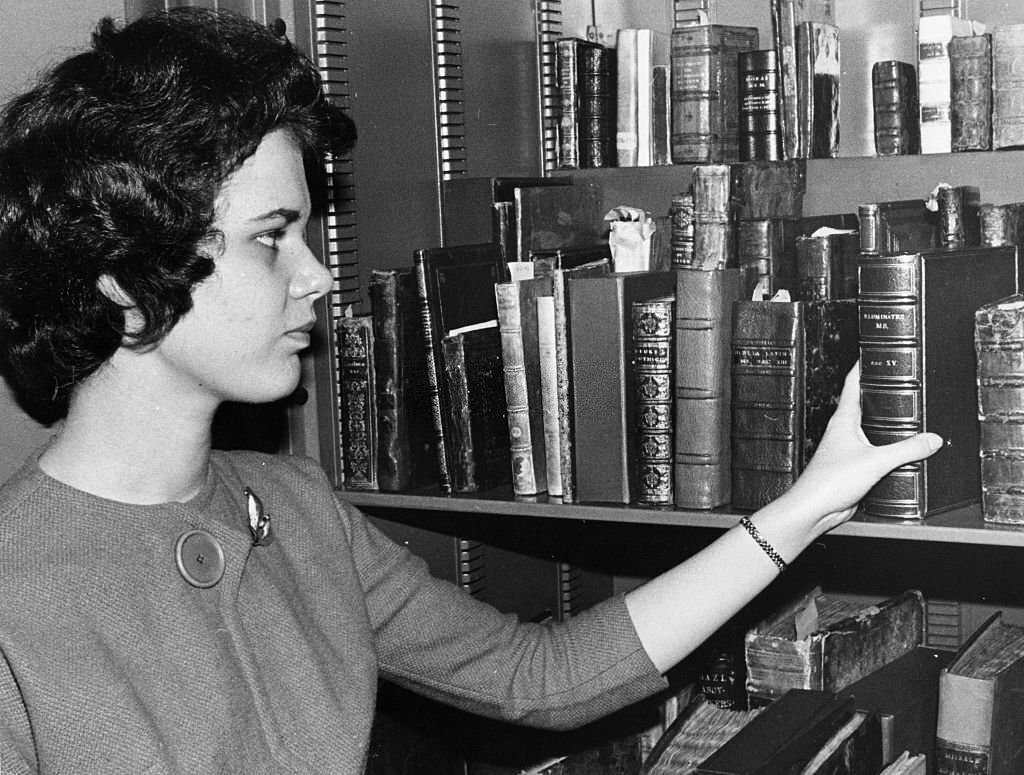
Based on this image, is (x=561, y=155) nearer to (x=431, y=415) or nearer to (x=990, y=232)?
(x=431, y=415)

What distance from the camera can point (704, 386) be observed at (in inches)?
68.3

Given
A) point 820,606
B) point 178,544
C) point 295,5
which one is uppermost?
point 295,5

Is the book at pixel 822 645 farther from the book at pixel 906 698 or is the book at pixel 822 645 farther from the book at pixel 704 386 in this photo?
the book at pixel 704 386

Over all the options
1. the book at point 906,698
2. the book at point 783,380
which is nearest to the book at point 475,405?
the book at point 783,380

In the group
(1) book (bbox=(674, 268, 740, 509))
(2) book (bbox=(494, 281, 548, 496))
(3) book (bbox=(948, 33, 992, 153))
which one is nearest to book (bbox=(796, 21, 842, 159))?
(3) book (bbox=(948, 33, 992, 153))

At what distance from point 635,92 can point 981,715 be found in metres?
1.08

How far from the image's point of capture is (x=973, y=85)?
6.15 ft

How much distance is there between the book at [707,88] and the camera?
204 centimetres

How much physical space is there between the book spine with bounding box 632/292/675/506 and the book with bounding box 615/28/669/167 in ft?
1.62

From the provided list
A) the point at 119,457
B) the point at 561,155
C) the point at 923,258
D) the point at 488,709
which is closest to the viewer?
the point at 119,457

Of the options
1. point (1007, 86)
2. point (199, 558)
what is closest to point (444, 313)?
point (199, 558)

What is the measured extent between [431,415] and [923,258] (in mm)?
745

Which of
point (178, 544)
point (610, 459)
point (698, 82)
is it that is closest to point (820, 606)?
point (610, 459)

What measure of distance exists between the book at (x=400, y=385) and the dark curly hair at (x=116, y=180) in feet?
1.71
